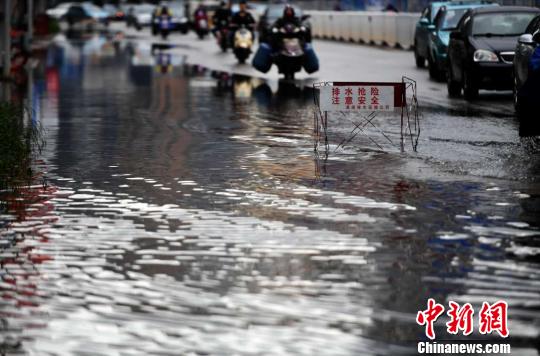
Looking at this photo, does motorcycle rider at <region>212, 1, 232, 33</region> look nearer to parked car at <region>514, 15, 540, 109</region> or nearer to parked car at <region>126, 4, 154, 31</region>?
parked car at <region>514, 15, 540, 109</region>

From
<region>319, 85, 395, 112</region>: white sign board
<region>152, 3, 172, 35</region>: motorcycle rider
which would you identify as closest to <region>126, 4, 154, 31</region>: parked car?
<region>152, 3, 172, 35</region>: motorcycle rider

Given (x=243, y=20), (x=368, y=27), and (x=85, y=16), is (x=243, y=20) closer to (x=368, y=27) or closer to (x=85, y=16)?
(x=368, y=27)

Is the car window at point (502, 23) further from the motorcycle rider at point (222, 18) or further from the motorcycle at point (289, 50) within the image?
the motorcycle rider at point (222, 18)

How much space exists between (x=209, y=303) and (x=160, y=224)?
3312 millimetres

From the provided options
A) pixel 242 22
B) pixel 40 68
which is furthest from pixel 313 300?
pixel 242 22

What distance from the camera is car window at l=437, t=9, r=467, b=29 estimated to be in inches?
1338

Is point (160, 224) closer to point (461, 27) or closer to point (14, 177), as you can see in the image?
point (14, 177)

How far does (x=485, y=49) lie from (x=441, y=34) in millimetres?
6882

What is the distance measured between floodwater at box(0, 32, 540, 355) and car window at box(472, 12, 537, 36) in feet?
20.8

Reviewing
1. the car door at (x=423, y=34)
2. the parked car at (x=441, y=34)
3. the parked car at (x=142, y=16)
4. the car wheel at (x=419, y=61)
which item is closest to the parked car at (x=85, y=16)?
the parked car at (x=142, y=16)

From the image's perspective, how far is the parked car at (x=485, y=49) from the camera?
26250 mm

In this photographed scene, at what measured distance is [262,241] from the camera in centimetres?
1112

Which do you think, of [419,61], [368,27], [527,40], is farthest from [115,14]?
[527,40]

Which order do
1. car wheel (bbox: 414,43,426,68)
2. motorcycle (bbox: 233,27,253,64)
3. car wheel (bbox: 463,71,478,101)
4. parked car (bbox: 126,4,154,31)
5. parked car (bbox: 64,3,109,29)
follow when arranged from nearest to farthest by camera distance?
car wheel (bbox: 463,71,478,101) < car wheel (bbox: 414,43,426,68) < motorcycle (bbox: 233,27,253,64) < parked car (bbox: 126,4,154,31) < parked car (bbox: 64,3,109,29)
